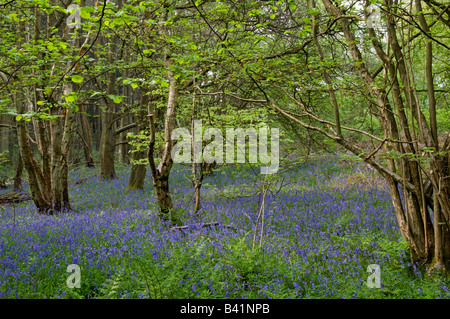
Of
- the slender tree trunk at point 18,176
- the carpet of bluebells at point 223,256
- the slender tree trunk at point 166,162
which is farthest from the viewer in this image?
the slender tree trunk at point 18,176

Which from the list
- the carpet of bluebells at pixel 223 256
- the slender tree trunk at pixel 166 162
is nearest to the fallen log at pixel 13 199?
the carpet of bluebells at pixel 223 256

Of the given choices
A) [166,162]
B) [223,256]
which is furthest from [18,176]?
[223,256]

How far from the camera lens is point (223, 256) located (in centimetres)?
438

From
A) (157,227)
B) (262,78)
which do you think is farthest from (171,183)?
(262,78)

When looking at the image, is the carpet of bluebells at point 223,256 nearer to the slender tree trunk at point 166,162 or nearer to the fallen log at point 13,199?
the slender tree trunk at point 166,162

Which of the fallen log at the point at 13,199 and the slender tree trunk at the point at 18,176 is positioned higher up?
the slender tree trunk at the point at 18,176

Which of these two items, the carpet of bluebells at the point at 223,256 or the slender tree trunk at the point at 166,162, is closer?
the carpet of bluebells at the point at 223,256

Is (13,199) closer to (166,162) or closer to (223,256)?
(166,162)

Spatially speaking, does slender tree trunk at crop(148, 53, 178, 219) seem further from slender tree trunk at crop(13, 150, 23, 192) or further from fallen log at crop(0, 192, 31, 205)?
slender tree trunk at crop(13, 150, 23, 192)

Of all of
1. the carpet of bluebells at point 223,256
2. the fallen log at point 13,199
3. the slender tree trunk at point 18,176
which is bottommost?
the fallen log at point 13,199

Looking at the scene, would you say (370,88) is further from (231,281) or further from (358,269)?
(231,281)

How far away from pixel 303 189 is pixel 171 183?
22.1ft

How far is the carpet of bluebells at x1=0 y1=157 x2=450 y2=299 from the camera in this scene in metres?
3.47

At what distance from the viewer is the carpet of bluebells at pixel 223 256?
3471 mm
